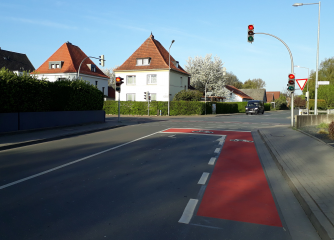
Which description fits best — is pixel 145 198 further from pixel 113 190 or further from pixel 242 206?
pixel 242 206

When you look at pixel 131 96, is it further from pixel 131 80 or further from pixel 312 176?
pixel 312 176

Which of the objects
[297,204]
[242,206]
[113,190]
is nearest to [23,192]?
[113,190]

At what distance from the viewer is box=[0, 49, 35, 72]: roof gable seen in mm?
56906

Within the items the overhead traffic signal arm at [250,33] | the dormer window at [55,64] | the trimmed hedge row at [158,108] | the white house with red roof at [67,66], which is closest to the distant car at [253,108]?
the trimmed hedge row at [158,108]

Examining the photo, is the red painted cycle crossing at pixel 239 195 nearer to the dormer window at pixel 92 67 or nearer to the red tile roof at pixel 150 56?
the red tile roof at pixel 150 56

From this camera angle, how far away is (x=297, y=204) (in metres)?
4.93

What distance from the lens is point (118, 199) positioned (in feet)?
16.2

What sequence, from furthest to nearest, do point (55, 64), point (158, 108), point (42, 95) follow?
point (55, 64) → point (158, 108) → point (42, 95)

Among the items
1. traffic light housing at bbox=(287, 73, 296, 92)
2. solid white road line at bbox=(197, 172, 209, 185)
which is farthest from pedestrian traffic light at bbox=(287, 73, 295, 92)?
solid white road line at bbox=(197, 172, 209, 185)

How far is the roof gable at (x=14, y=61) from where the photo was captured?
5691 cm

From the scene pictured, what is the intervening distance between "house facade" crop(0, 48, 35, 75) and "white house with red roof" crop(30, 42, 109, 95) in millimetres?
5908

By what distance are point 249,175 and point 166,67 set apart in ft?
138

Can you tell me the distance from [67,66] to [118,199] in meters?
52.2

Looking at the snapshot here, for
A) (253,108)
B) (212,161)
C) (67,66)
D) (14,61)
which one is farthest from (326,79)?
(212,161)
